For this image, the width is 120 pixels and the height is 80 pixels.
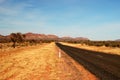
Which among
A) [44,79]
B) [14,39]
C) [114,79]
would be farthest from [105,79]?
[14,39]

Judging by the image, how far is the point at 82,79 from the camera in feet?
37.6

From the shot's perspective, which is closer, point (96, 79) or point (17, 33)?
point (96, 79)

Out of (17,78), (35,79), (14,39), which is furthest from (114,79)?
(14,39)

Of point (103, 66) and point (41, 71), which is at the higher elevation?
point (41, 71)

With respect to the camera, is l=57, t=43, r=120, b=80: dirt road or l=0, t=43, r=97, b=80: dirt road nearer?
l=0, t=43, r=97, b=80: dirt road

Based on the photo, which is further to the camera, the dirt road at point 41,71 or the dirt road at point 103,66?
the dirt road at point 103,66

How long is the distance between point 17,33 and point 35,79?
2591 inches

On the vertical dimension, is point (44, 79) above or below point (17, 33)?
below

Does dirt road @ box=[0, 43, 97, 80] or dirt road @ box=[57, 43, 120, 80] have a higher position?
dirt road @ box=[0, 43, 97, 80]

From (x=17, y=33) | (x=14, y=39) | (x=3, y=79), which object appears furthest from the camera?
(x=17, y=33)

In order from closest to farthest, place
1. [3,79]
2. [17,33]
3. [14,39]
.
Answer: [3,79] → [14,39] → [17,33]

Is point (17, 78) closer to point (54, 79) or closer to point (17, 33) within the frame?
point (54, 79)

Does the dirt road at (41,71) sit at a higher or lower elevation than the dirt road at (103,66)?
higher

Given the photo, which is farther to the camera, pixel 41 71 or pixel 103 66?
pixel 103 66
